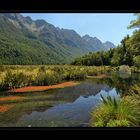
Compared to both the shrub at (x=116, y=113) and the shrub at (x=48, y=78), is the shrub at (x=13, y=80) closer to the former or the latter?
the shrub at (x=48, y=78)

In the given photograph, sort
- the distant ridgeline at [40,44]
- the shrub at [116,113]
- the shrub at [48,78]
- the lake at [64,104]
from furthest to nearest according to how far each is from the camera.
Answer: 1. the shrub at [48,78]
2. the distant ridgeline at [40,44]
3. the lake at [64,104]
4. the shrub at [116,113]

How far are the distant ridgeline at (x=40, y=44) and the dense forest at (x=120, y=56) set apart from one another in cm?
10

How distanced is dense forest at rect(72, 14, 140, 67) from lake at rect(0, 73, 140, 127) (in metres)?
0.27

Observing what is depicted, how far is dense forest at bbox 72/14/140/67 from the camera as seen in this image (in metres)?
5.20

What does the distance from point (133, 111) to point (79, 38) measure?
4.81 feet

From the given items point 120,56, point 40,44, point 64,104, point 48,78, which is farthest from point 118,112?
point 40,44

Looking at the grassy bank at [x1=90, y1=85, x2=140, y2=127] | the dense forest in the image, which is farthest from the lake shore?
the grassy bank at [x1=90, y1=85, x2=140, y2=127]

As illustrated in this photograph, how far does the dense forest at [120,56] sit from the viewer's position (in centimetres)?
A: 520

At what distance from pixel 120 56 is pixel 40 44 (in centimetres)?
128

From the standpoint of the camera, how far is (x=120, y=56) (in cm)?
526

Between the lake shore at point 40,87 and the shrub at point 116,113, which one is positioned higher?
the lake shore at point 40,87

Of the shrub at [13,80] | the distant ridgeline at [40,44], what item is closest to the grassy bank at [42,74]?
the shrub at [13,80]
